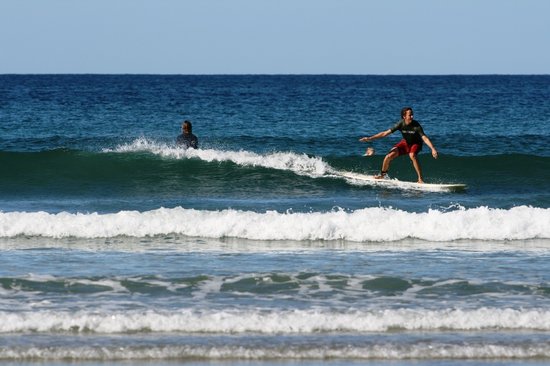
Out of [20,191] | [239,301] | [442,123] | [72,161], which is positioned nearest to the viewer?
[239,301]

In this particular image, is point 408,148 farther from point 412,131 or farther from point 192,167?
point 192,167

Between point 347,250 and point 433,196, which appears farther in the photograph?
point 433,196

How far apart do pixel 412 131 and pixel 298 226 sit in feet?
16.3

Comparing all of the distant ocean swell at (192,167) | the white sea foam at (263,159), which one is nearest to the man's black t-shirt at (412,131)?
the distant ocean swell at (192,167)

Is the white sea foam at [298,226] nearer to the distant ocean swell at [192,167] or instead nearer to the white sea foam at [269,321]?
the white sea foam at [269,321]

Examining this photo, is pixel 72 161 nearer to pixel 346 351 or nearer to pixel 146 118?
pixel 346 351

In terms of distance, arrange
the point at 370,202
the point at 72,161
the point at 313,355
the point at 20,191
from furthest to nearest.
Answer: the point at 72,161
the point at 20,191
the point at 370,202
the point at 313,355

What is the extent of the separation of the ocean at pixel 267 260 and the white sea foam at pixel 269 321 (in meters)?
0.02

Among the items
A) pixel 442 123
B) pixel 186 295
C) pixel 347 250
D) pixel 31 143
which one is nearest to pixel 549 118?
pixel 442 123

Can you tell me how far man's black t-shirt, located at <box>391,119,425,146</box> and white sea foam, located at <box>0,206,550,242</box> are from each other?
3746 millimetres

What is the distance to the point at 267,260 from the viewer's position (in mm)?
12391

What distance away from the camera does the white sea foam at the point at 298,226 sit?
569 inches

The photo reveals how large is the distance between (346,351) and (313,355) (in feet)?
1.02

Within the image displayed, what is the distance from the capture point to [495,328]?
913cm
